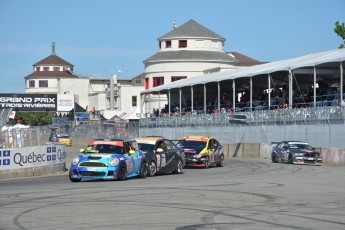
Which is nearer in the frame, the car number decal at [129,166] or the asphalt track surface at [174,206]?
the asphalt track surface at [174,206]

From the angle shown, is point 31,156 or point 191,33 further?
point 191,33

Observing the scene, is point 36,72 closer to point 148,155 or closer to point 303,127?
point 303,127

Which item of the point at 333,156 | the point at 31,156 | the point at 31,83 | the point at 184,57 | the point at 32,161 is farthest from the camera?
the point at 31,83

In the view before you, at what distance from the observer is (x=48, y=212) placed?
1323cm

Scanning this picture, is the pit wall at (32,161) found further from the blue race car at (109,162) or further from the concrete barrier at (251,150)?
the concrete barrier at (251,150)

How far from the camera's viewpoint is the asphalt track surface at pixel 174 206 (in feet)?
38.7

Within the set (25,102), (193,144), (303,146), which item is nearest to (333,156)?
(303,146)

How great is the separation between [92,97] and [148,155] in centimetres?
9439

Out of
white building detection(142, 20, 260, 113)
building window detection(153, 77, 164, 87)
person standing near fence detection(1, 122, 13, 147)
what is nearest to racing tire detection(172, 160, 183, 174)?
person standing near fence detection(1, 122, 13, 147)

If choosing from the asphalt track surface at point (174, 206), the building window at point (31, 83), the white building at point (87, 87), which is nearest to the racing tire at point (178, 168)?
the asphalt track surface at point (174, 206)

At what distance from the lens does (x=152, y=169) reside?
2492 centimetres

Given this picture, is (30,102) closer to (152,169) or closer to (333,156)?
(333,156)

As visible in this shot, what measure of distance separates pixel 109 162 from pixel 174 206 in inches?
310

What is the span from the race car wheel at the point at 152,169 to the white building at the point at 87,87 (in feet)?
219
